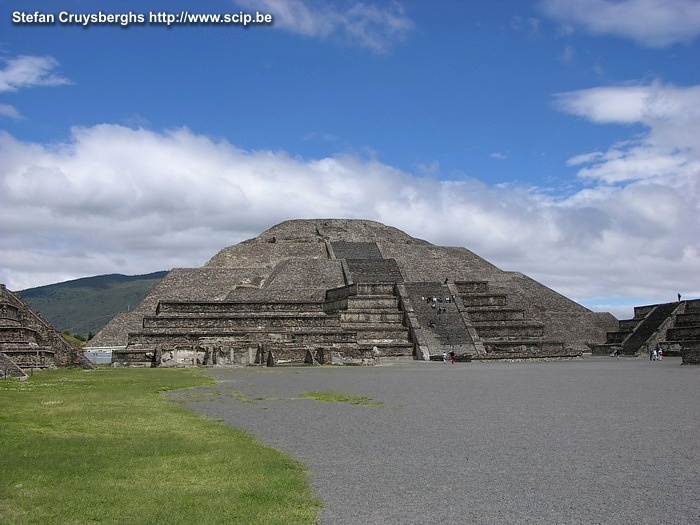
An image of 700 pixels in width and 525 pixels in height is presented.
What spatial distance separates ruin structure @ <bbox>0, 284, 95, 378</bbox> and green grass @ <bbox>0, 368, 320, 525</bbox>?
11703mm

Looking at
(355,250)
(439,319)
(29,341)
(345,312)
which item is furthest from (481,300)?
(29,341)

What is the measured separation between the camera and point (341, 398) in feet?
45.9

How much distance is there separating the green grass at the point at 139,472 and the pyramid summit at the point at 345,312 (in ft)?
59.1

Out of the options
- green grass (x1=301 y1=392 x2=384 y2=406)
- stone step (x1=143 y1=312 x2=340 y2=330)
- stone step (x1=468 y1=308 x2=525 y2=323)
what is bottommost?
green grass (x1=301 y1=392 x2=384 y2=406)

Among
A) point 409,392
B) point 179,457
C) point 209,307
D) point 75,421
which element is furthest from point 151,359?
point 179,457

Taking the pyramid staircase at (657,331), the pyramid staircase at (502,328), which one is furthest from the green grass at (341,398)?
the pyramid staircase at (657,331)

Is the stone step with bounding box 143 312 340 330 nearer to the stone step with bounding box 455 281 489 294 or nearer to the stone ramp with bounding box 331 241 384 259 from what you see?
the stone step with bounding box 455 281 489 294

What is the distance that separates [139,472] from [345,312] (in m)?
27.7

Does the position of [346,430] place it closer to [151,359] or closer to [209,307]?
[151,359]

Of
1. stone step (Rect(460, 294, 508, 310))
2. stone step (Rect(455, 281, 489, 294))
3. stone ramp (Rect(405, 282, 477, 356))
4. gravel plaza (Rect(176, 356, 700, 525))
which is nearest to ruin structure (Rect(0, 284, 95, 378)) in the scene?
gravel plaza (Rect(176, 356, 700, 525))

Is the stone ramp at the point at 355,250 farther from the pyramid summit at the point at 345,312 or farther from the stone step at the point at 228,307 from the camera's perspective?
the stone step at the point at 228,307

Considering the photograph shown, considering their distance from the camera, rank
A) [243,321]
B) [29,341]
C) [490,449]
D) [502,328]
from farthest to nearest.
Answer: [502,328]
[243,321]
[29,341]
[490,449]

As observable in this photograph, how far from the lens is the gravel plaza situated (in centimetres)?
548

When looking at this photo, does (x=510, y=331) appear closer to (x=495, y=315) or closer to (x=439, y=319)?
(x=495, y=315)
